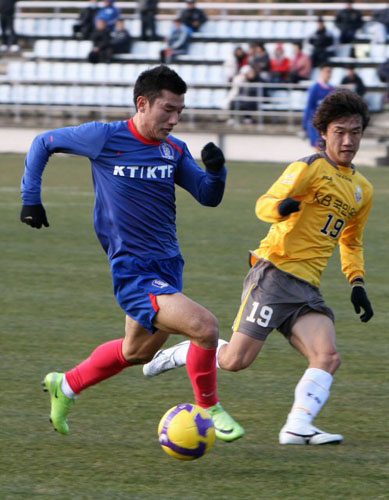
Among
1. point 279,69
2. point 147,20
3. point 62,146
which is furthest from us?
point 147,20

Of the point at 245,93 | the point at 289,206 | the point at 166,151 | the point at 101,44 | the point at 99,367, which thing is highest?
the point at 166,151

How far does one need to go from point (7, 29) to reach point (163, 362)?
25.8m

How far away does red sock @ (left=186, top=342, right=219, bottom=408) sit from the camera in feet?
15.3

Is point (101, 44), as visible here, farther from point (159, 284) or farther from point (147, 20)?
point (159, 284)

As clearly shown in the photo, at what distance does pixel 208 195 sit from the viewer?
4816mm

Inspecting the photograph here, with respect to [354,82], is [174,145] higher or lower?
higher

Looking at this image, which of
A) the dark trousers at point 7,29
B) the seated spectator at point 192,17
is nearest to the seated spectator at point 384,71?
the seated spectator at point 192,17

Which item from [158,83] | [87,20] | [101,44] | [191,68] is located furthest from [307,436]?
[87,20]

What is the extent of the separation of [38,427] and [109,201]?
1092 mm

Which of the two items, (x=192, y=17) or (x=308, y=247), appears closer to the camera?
(x=308, y=247)

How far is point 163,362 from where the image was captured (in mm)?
5543

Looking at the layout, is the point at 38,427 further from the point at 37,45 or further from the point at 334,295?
the point at 37,45

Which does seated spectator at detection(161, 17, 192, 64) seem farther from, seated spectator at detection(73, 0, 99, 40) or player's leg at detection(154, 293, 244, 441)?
player's leg at detection(154, 293, 244, 441)

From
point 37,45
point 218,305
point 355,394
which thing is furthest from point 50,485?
point 37,45
